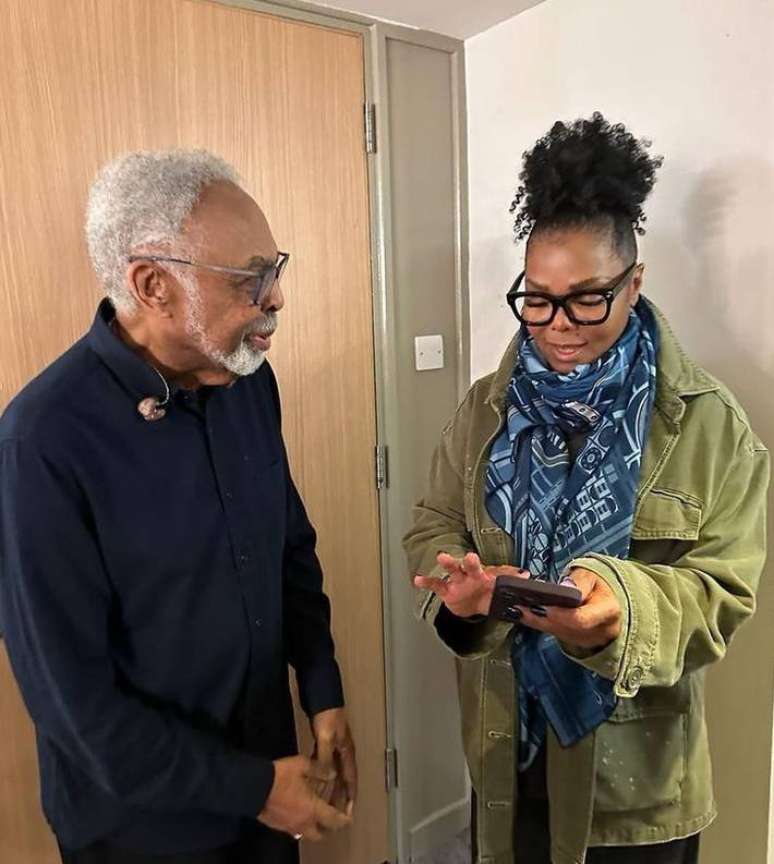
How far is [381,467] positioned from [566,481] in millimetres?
791

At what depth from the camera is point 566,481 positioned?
43.9 inches

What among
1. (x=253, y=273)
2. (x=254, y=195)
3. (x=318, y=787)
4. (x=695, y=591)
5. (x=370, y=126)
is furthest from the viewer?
(x=370, y=126)

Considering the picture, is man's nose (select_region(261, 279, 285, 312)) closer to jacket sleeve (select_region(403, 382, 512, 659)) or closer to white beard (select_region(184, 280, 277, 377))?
white beard (select_region(184, 280, 277, 377))

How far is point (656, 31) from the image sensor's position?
141 cm

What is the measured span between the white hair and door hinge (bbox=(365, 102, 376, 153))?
2.42 ft

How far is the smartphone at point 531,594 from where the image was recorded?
846 millimetres

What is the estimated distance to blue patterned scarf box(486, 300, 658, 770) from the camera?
42.0 inches

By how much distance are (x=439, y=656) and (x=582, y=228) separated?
1.30 m

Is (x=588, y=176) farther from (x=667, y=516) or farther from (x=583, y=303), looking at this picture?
(x=667, y=516)

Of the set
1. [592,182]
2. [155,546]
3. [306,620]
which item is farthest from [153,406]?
[592,182]

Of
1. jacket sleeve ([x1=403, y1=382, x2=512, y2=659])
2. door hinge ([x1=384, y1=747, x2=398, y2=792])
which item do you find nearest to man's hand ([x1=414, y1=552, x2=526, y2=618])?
jacket sleeve ([x1=403, y1=382, x2=512, y2=659])

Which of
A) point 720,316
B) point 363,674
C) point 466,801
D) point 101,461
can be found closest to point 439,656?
point 363,674

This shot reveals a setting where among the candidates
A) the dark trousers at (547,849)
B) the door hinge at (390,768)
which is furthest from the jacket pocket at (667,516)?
the door hinge at (390,768)

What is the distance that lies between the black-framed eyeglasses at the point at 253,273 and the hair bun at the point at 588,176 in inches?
15.8
